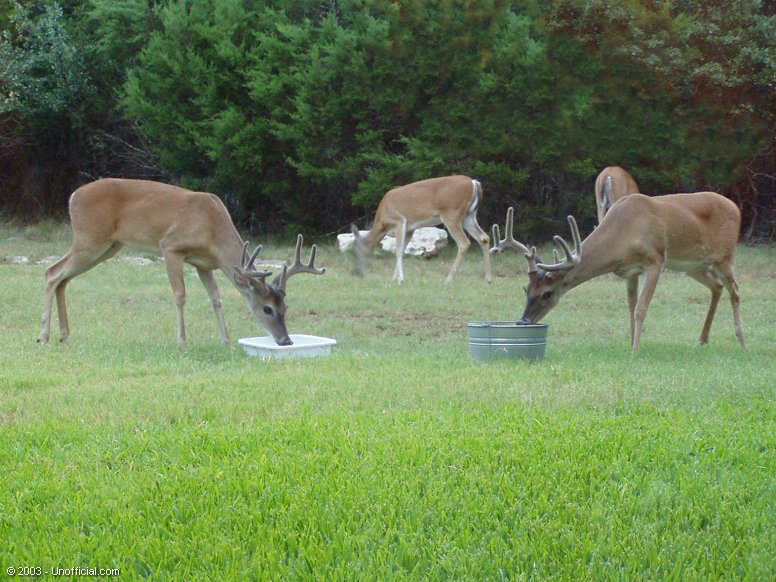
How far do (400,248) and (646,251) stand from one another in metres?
7.25

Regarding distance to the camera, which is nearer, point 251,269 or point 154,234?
point 251,269

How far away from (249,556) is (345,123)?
1607cm

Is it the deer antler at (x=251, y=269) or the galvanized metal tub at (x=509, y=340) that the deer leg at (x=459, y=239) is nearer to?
the deer antler at (x=251, y=269)

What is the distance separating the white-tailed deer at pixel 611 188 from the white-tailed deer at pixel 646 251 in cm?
587

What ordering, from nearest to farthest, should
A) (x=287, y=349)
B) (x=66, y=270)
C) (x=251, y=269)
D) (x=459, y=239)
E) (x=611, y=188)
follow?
1. (x=287, y=349)
2. (x=251, y=269)
3. (x=66, y=270)
4. (x=611, y=188)
5. (x=459, y=239)

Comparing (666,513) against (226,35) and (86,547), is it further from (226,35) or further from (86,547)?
(226,35)

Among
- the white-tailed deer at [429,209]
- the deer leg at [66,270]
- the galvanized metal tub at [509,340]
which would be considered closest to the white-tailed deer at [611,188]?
the white-tailed deer at [429,209]

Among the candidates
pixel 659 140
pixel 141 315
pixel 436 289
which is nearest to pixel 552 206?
pixel 659 140

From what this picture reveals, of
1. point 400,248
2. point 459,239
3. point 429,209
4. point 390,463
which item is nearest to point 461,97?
point 429,209

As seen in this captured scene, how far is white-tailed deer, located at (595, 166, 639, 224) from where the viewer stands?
14320 millimetres

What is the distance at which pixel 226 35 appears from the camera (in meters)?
18.2

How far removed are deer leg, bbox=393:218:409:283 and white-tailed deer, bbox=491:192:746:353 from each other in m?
5.75

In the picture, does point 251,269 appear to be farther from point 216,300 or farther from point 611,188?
point 611,188

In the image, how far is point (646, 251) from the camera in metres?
7.80
